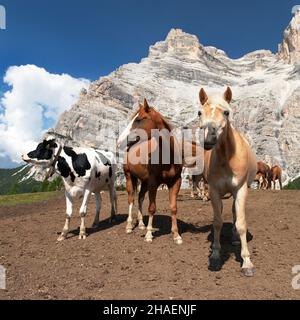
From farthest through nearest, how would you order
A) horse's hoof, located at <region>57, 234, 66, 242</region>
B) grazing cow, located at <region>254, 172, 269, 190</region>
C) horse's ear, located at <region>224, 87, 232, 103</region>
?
grazing cow, located at <region>254, 172, 269, 190</region>, horse's hoof, located at <region>57, 234, 66, 242</region>, horse's ear, located at <region>224, 87, 232, 103</region>

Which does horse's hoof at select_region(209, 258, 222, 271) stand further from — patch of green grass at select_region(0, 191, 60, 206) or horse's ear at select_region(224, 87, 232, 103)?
patch of green grass at select_region(0, 191, 60, 206)

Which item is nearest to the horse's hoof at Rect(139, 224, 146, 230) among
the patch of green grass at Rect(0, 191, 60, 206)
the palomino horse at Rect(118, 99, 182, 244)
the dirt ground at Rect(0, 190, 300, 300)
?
the dirt ground at Rect(0, 190, 300, 300)

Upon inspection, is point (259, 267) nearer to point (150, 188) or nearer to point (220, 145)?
point (220, 145)

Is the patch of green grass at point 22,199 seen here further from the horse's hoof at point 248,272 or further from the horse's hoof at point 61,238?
the horse's hoof at point 248,272

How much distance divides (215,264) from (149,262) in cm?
170

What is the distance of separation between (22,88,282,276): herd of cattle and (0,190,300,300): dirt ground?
528mm

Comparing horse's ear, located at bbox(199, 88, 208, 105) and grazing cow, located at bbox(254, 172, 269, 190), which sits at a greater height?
horse's ear, located at bbox(199, 88, 208, 105)

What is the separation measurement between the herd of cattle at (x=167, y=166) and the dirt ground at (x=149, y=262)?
0.53 meters

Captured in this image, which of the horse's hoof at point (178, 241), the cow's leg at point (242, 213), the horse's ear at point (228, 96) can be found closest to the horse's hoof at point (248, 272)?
the cow's leg at point (242, 213)

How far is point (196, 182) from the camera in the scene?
69.7 ft

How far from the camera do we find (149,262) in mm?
8844

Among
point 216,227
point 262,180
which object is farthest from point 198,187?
point 262,180

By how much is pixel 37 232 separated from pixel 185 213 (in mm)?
6228

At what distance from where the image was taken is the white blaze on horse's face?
6551 mm
